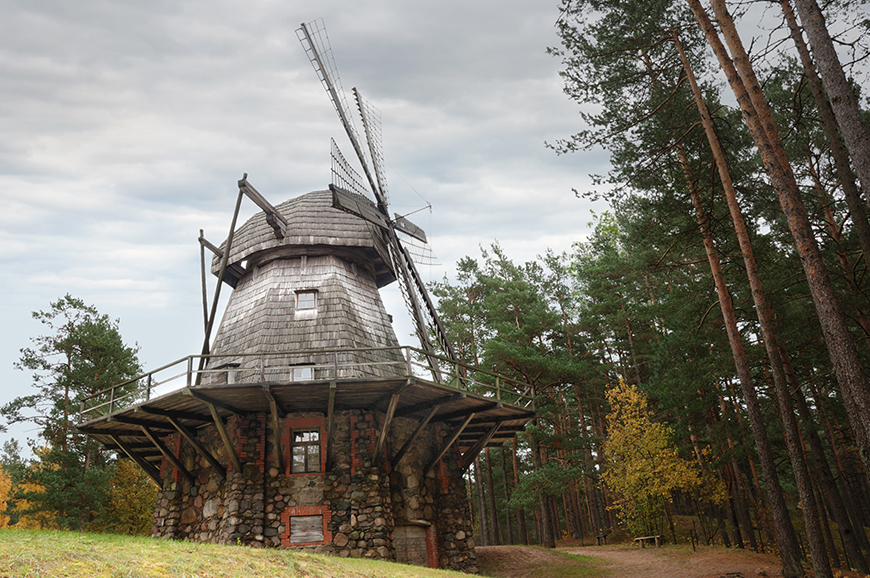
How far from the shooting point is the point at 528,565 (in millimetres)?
18219

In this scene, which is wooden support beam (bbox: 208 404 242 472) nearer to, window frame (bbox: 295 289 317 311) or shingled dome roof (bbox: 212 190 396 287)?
window frame (bbox: 295 289 317 311)

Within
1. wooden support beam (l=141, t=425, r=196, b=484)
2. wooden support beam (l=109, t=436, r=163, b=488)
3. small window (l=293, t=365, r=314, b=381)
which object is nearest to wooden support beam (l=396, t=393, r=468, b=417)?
small window (l=293, t=365, r=314, b=381)

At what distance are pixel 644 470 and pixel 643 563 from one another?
3.46m

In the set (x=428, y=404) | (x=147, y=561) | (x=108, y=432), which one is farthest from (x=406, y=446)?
(x=147, y=561)

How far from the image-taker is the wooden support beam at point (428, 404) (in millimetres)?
14227

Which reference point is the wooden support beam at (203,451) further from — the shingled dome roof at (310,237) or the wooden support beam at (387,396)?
the shingled dome roof at (310,237)

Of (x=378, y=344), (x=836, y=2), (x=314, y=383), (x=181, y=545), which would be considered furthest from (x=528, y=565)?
(x=836, y=2)

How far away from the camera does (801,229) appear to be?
9.57 meters

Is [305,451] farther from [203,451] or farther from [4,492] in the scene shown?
[4,492]

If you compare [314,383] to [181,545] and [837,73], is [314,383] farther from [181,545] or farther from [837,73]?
[837,73]

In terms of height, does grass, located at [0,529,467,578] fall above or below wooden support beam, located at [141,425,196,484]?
below

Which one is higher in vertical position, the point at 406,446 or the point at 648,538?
the point at 406,446

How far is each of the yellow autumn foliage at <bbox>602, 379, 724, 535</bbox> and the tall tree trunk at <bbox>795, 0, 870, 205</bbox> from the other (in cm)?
1437

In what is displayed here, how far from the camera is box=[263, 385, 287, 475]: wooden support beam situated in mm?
12852
